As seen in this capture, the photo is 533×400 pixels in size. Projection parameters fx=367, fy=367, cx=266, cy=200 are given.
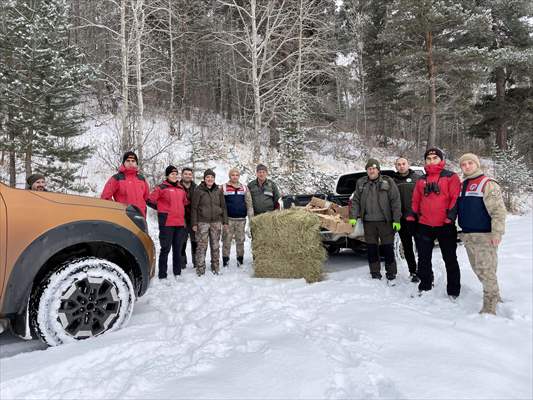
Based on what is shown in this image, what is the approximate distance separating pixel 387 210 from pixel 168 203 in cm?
332

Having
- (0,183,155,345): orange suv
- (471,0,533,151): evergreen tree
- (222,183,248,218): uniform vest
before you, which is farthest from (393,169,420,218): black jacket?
(471,0,533,151): evergreen tree

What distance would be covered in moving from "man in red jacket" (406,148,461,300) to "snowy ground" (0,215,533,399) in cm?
28

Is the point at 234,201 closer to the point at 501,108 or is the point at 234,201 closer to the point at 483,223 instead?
the point at 483,223

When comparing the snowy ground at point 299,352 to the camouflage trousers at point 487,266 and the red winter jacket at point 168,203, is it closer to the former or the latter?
the camouflage trousers at point 487,266

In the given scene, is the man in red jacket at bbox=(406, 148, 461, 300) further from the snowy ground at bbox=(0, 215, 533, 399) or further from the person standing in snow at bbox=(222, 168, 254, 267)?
the person standing in snow at bbox=(222, 168, 254, 267)

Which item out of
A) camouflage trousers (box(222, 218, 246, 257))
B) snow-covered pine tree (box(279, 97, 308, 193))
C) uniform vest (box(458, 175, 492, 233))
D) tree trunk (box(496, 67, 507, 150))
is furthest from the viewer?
tree trunk (box(496, 67, 507, 150))

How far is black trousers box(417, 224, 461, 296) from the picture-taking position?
4.32 meters

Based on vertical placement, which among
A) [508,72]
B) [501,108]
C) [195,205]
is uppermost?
[508,72]

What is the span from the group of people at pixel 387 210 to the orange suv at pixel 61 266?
73.6 inches

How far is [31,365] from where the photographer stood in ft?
8.79

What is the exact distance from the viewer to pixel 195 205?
606cm

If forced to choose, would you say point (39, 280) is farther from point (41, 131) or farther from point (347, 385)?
point (41, 131)

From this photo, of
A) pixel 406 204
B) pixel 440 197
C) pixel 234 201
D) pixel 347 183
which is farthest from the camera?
pixel 347 183

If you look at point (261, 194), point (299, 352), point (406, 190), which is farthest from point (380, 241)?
point (299, 352)
